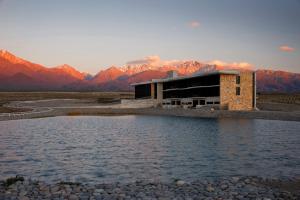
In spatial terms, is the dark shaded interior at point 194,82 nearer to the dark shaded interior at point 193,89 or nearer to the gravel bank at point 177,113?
the dark shaded interior at point 193,89

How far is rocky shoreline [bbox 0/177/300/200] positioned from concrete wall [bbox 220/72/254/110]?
61417 mm

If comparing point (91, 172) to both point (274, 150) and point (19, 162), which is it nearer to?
point (19, 162)

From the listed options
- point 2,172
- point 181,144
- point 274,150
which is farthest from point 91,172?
point 274,150

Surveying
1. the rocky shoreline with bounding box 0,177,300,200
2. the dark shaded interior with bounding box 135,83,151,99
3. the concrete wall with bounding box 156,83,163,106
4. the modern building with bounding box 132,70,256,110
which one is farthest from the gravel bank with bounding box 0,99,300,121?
the rocky shoreline with bounding box 0,177,300,200

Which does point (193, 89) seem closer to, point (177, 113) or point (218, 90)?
point (218, 90)

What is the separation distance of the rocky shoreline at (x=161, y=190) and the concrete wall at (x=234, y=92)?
6142 centimetres

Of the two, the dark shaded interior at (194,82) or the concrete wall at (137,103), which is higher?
the dark shaded interior at (194,82)

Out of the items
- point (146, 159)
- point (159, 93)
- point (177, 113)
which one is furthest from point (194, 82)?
point (146, 159)

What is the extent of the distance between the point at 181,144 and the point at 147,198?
16487mm

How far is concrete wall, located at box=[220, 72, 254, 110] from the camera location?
74062 millimetres

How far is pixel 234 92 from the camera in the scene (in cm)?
7512

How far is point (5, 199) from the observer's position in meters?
10.8

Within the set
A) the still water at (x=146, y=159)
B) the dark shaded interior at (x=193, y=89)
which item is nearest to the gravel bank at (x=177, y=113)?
the dark shaded interior at (x=193, y=89)

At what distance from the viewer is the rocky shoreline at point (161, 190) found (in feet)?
37.1
